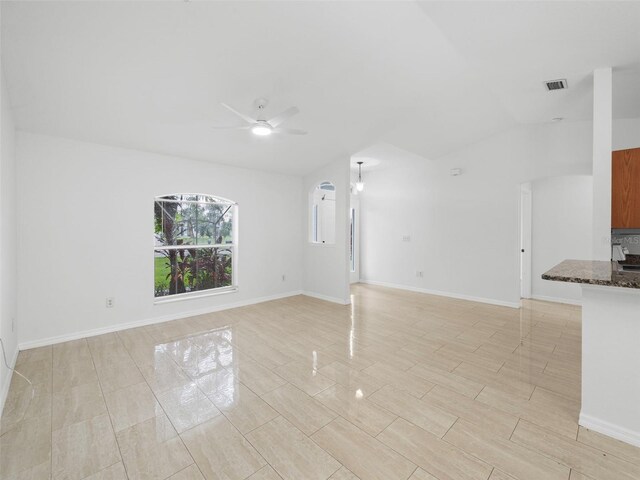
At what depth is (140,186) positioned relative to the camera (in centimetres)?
407

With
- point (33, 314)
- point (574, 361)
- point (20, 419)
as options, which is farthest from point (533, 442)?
point (33, 314)

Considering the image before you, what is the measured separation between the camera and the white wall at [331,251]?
5.27m

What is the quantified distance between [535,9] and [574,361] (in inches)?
129

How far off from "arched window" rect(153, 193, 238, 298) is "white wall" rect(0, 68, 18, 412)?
1.52 metres

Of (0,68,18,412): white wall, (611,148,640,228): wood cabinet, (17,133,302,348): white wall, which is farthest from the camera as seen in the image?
(17,133,302,348): white wall

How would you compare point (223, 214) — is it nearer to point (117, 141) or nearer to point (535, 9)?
point (117, 141)

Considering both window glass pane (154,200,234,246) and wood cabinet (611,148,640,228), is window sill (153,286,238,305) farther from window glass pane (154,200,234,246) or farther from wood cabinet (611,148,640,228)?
wood cabinet (611,148,640,228)

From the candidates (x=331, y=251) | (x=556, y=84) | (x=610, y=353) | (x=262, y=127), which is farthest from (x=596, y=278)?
(x=331, y=251)

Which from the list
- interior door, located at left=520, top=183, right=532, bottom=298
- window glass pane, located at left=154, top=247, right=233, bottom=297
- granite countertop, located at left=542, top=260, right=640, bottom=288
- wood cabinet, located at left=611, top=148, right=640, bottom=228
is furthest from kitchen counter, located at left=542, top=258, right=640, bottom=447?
window glass pane, located at left=154, top=247, right=233, bottom=297

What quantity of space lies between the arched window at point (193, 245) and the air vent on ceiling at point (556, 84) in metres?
4.59

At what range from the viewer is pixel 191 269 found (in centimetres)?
480

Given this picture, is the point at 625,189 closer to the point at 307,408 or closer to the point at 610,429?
the point at 610,429

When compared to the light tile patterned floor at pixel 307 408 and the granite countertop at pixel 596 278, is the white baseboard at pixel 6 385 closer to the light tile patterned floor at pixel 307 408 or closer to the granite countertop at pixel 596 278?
the light tile patterned floor at pixel 307 408

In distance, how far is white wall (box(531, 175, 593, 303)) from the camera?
507 cm
